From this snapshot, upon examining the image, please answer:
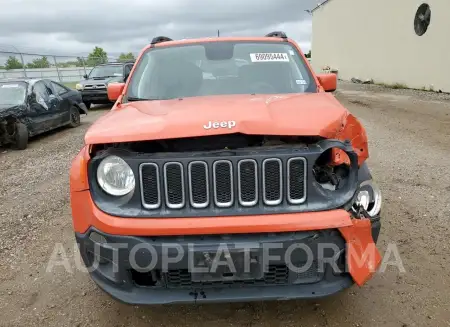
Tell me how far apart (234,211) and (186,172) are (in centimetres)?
35

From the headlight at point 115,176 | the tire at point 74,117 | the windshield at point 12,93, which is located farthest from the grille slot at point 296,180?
the tire at point 74,117

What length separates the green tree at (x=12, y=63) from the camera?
2248 cm

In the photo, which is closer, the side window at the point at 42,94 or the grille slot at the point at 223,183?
the grille slot at the point at 223,183

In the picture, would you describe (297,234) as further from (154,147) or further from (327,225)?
(154,147)

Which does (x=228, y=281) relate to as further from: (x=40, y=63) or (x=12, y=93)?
(x=40, y=63)

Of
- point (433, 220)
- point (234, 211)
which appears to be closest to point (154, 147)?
point (234, 211)

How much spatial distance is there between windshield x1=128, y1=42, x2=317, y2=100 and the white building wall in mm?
13431

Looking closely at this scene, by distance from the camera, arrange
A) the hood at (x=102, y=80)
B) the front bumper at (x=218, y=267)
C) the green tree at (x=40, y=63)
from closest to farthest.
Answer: the front bumper at (x=218, y=267) < the hood at (x=102, y=80) < the green tree at (x=40, y=63)

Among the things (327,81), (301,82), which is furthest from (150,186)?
(327,81)

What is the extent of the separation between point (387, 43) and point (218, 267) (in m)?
20.8

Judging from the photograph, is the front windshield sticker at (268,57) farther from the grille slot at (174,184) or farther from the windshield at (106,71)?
the windshield at (106,71)

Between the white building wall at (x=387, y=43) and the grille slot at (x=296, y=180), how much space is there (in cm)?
1499

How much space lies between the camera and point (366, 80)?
23.3 m

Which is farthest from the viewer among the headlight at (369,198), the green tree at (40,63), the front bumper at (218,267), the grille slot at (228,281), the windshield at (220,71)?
the green tree at (40,63)
